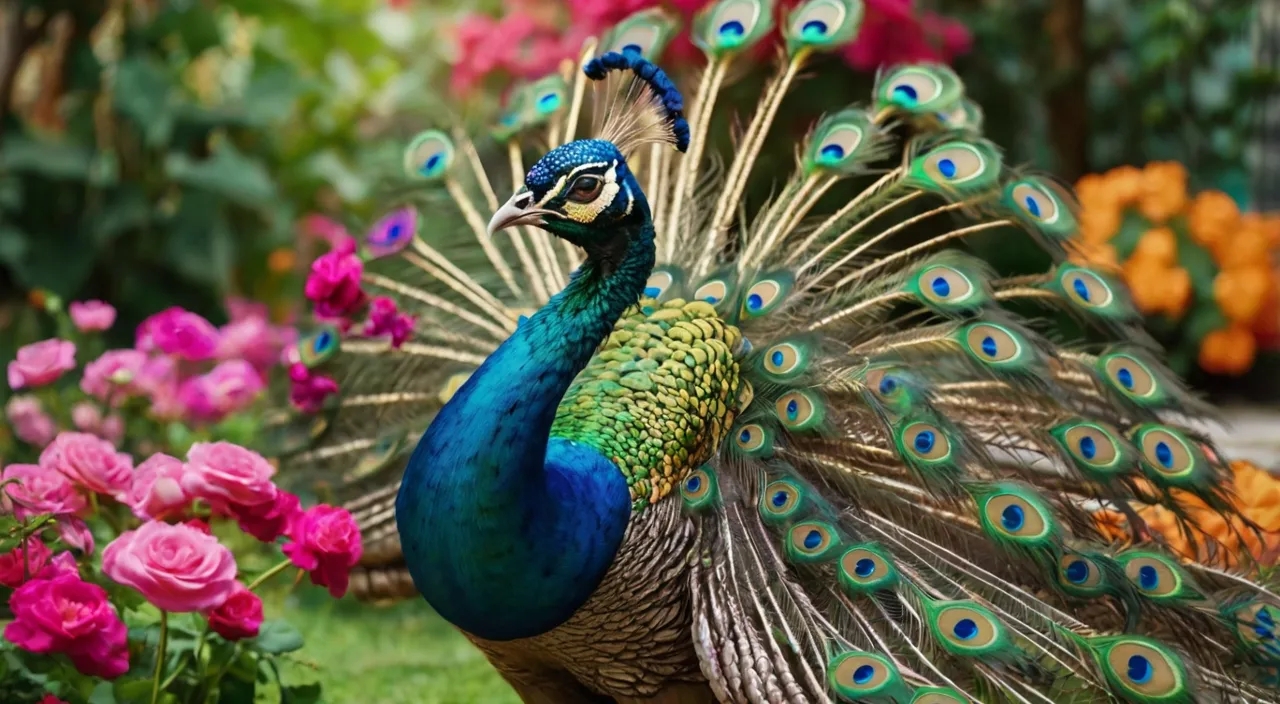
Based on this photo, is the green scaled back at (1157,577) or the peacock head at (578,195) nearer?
the peacock head at (578,195)

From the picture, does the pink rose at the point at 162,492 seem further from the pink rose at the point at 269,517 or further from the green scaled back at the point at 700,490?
the green scaled back at the point at 700,490

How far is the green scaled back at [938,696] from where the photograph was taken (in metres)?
1.95

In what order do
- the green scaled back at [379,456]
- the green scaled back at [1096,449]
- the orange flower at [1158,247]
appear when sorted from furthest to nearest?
the orange flower at [1158,247]
the green scaled back at [379,456]
the green scaled back at [1096,449]

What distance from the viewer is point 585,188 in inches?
78.4

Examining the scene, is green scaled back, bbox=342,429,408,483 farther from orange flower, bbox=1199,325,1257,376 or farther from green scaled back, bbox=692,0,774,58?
orange flower, bbox=1199,325,1257,376

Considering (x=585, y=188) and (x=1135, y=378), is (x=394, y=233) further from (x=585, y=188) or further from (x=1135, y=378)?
(x=1135, y=378)

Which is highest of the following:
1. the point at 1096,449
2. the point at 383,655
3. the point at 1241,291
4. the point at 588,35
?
the point at 1241,291

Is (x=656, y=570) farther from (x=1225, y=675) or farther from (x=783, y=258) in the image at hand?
(x=1225, y=675)

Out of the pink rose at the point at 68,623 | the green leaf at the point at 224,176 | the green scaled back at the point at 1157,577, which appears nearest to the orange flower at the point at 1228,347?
the green scaled back at the point at 1157,577

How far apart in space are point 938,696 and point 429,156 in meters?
1.62

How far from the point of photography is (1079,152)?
579 cm

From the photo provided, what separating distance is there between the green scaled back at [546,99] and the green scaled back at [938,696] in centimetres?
151

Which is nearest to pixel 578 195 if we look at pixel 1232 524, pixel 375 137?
pixel 1232 524

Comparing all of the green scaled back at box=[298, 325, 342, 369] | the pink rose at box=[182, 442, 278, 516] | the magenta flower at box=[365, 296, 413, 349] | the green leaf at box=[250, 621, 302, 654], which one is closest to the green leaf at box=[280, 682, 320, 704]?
the green leaf at box=[250, 621, 302, 654]
